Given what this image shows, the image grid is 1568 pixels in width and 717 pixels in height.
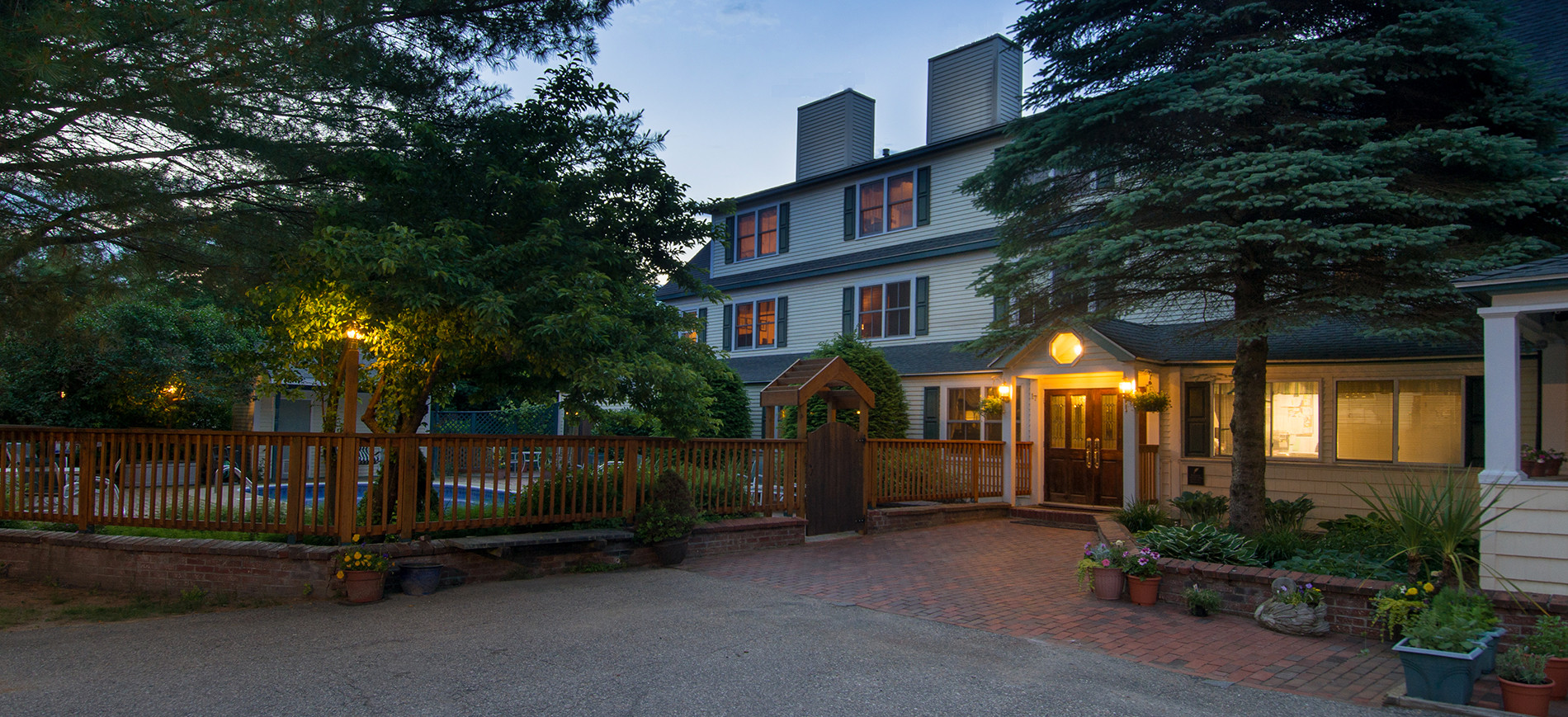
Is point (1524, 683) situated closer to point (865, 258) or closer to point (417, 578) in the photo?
point (417, 578)

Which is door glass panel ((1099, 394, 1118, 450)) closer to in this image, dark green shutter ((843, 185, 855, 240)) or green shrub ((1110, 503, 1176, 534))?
green shrub ((1110, 503, 1176, 534))

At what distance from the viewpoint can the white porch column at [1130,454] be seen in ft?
43.7

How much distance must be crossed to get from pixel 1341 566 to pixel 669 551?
20.9 feet

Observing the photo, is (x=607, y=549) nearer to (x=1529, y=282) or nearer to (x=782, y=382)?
(x=782, y=382)

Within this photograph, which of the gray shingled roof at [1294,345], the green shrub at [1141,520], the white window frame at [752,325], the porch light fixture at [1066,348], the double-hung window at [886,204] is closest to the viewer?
the green shrub at [1141,520]

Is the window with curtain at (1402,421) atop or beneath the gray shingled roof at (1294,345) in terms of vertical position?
beneath

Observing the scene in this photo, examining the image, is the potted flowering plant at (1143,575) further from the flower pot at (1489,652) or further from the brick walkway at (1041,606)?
the flower pot at (1489,652)

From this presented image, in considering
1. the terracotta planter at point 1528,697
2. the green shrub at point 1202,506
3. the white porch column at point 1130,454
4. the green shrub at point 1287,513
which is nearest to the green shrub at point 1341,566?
the terracotta planter at point 1528,697

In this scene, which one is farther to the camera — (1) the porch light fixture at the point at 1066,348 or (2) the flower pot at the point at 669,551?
(1) the porch light fixture at the point at 1066,348

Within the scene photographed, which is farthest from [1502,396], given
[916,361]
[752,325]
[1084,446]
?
[752,325]

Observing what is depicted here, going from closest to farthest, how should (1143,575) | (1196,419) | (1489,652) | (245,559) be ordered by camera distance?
(1489,652) < (245,559) < (1143,575) < (1196,419)

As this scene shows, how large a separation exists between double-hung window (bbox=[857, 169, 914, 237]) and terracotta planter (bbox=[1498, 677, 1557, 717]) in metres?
14.4

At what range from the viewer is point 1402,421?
1166cm

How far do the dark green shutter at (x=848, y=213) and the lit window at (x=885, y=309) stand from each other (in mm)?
1356
